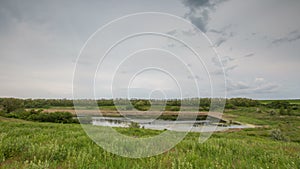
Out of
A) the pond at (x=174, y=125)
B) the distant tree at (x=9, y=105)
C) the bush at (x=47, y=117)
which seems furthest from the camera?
the distant tree at (x=9, y=105)

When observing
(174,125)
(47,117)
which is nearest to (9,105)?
(47,117)

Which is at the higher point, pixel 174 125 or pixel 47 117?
pixel 47 117

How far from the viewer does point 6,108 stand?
79.2 metres

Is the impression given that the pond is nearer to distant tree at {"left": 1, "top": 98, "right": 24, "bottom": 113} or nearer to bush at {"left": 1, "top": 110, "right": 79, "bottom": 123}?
bush at {"left": 1, "top": 110, "right": 79, "bottom": 123}

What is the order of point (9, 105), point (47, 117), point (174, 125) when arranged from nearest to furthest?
point (174, 125) → point (47, 117) → point (9, 105)

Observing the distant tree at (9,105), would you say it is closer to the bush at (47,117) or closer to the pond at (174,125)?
the bush at (47,117)

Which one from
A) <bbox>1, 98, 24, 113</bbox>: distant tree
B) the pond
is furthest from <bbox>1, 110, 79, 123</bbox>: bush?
<bbox>1, 98, 24, 113</bbox>: distant tree

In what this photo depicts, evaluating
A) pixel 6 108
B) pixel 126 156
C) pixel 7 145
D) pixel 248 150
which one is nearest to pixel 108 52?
pixel 126 156

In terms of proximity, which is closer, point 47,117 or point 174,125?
point 174,125

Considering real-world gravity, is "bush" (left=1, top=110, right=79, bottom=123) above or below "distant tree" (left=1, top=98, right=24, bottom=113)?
below

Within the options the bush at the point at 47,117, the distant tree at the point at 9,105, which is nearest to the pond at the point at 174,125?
the bush at the point at 47,117

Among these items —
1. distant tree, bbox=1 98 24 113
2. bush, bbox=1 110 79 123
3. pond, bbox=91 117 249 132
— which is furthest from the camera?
distant tree, bbox=1 98 24 113

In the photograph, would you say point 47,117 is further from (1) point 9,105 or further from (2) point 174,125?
(2) point 174,125

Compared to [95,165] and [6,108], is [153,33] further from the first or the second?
[6,108]
